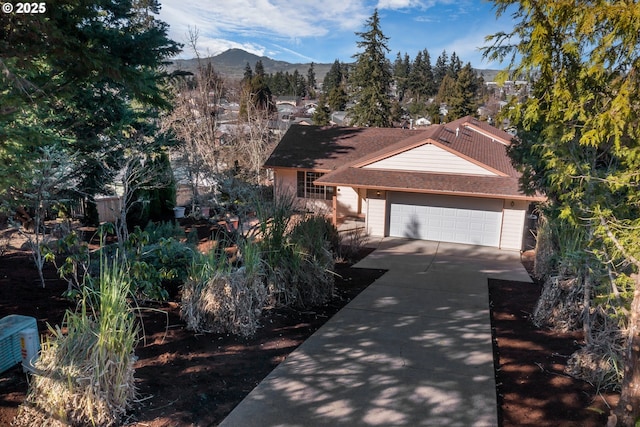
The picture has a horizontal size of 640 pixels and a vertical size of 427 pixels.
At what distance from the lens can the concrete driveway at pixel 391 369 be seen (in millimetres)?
4762

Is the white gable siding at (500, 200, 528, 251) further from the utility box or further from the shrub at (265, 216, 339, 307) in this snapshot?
the utility box

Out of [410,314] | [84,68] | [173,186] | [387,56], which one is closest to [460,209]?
[410,314]

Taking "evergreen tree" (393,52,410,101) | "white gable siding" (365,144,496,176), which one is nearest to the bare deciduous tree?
"white gable siding" (365,144,496,176)

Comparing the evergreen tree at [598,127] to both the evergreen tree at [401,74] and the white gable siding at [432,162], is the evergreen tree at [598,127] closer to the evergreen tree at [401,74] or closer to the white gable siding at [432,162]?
the white gable siding at [432,162]

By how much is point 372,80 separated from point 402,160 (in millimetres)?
19356

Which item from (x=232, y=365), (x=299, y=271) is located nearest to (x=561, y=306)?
(x=299, y=271)

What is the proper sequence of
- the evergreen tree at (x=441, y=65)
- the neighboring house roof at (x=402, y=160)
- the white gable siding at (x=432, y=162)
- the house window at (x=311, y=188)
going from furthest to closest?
the evergreen tree at (x=441, y=65) < the house window at (x=311, y=188) < the white gable siding at (x=432, y=162) < the neighboring house roof at (x=402, y=160)

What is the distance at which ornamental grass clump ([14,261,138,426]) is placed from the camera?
4.07 m

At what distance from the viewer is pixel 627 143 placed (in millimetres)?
5441

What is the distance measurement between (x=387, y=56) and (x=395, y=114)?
5.11 m

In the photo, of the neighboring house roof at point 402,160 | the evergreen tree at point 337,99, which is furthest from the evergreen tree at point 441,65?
the neighboring house roof at point 402,160

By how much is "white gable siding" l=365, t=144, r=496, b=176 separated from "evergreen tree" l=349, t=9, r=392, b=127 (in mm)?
18144

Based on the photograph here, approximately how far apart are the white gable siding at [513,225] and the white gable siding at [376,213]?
4.39 metres

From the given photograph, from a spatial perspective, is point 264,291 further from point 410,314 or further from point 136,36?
point 136,36
